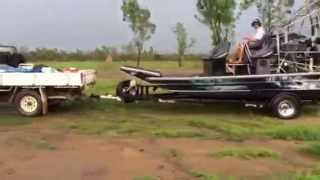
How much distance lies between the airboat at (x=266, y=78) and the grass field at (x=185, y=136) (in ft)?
1.33

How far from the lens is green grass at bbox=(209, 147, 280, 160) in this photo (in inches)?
392

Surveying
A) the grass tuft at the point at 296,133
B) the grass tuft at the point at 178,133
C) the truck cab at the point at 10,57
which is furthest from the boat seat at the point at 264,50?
the truck cab at the point at 10,57

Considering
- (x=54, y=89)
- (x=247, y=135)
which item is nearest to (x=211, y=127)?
(x=247, y=135)

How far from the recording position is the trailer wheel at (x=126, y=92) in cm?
1559

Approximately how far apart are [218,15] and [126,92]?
12596 millimetres

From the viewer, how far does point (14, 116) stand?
14.8 m

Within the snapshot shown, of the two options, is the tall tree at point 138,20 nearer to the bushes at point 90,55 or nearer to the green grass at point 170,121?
the bushes at point 90,55

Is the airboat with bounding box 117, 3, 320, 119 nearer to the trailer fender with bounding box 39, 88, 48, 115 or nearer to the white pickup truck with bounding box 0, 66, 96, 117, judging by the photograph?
the white pickup truck with bounding box 0, 66, 96, 117

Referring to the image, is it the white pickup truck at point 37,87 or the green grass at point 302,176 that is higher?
the white pickup truck at point 37,87

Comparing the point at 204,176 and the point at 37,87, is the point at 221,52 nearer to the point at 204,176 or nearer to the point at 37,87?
the point at 37,87

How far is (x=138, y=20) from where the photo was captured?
38188 millimetres

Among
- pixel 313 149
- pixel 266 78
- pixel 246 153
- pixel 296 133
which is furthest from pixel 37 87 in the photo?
pixel 313 149

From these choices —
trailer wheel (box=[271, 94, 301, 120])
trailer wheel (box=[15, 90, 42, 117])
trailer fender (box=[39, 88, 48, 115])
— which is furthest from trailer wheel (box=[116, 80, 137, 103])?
trailer wheel (box=[271, 94, 301, 120])

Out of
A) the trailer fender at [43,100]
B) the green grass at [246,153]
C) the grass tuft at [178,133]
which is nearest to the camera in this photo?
the green grass at [246,153]
